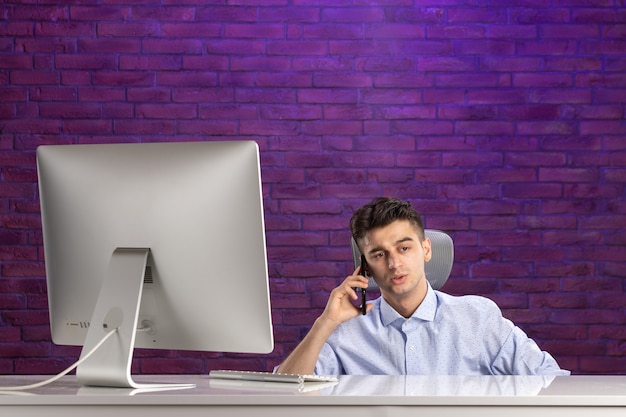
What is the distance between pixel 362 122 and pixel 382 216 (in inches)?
44.4

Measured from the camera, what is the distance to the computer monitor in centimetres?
171

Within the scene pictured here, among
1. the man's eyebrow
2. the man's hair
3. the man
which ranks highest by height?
the man's hair

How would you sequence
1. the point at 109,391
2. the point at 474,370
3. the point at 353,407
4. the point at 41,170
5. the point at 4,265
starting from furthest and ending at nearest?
1. the point at 4,265
2. the point at 474,370
3. the point at 41,170
4. the point at 109,391
5. the point at 353,407

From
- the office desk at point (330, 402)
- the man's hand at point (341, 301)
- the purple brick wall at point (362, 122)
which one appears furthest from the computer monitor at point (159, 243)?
the purple brick wall at point (362, 122)

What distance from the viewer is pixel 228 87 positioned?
11.5 feet

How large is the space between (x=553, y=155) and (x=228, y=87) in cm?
134

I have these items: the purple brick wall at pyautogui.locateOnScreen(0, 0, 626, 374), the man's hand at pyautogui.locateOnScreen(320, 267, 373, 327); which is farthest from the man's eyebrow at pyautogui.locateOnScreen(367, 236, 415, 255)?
the purple brick wall at pyautogui.locateOnScreen(0, 0, 626, 374)

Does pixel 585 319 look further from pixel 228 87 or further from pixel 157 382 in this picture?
pixel 157 382

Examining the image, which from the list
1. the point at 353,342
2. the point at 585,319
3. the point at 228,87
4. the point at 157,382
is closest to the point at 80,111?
the point at 228,87

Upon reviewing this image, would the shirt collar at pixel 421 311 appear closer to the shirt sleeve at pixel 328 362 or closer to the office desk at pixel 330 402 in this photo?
the shirt sleeve at pixel 328 362

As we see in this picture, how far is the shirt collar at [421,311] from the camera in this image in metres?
2.44

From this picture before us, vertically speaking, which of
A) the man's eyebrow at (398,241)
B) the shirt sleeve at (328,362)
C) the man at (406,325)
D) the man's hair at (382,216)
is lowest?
the shirt sleeve at (328,362)

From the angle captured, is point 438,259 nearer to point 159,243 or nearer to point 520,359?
point 520,359

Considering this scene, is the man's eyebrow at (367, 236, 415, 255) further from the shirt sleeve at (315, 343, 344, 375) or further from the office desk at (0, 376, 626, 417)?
the office desk at (0, 376, 626, 417)
